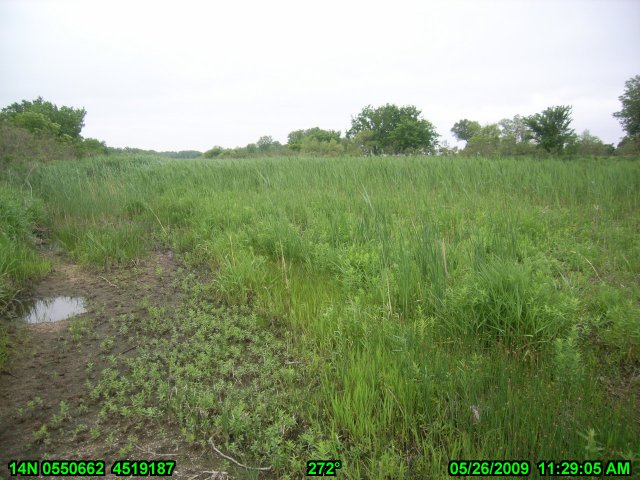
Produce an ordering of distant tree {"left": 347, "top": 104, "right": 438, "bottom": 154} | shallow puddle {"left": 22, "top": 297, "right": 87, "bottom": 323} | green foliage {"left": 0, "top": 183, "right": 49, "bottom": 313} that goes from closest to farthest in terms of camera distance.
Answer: shallow puddle {"left": 22, "top": 297, "right": 87, "bottom": 323}
green foliage {"left": 0, "top": 183, "right": 49, "bottom": 313}
distant tree {"left": 347, "top": 104, "right": 438, "bottom": 154}

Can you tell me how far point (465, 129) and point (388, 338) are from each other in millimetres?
81838

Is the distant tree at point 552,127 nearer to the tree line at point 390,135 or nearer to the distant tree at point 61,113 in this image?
the tree line at point 390,135

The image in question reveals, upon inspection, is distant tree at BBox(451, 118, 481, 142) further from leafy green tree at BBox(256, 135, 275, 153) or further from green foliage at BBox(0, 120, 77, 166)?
green foliage at BBox(0, 120, 77, 166)

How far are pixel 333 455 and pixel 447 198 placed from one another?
197 inches

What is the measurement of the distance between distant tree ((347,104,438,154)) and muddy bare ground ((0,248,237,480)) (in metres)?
42.8

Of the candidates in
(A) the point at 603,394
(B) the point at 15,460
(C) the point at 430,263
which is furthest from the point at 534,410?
(B) the point at 15,460

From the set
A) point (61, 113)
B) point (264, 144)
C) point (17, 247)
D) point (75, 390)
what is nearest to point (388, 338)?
point (75, 390)

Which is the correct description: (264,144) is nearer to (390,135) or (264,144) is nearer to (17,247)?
(390,135)

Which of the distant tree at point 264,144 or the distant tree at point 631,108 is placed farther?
the distant tree at point 264,144

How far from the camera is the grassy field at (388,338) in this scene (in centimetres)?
164

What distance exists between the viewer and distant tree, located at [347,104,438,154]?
46562mm

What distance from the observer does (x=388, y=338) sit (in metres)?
2.25

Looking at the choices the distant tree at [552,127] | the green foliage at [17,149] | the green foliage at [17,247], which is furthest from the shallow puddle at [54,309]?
the distant tree at [552,127]

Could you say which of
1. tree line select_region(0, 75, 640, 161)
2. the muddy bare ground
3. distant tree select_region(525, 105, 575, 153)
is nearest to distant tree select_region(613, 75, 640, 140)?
tree line select_region(0, 75, 640, 161)
